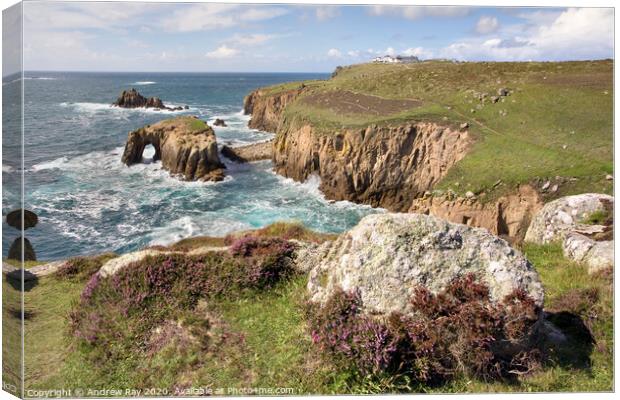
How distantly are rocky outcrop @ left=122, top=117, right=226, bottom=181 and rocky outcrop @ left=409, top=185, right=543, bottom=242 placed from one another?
649 cm

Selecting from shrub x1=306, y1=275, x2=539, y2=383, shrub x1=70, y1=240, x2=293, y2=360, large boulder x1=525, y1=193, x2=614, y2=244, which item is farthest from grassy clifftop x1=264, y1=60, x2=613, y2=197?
shrub x1=70, y1=240, x2=293, y2=360

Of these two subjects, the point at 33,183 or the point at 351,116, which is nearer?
the point at 33,183

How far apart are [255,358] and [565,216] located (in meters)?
9.15

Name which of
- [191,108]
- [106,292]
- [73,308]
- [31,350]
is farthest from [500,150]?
[31,350]

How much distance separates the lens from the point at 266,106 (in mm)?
14805

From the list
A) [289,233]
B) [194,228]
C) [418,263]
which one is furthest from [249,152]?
[418,263]

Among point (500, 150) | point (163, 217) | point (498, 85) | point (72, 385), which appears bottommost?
point (72, 385)

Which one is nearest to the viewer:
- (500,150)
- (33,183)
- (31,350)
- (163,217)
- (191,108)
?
(31,350)

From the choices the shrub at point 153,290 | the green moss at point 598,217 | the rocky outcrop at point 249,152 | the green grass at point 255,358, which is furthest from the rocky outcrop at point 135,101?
the green moss at point 598,217

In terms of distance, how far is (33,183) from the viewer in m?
9.55

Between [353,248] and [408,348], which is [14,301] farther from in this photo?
[408,348]

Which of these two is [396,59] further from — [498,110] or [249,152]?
[249,152]

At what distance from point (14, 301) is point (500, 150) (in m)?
12.9

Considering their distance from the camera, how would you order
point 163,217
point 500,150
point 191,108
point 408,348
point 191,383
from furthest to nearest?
1. point 191,108
2. point 500,150
3. point 163,217
4. point 191,383
5. point 408,348
